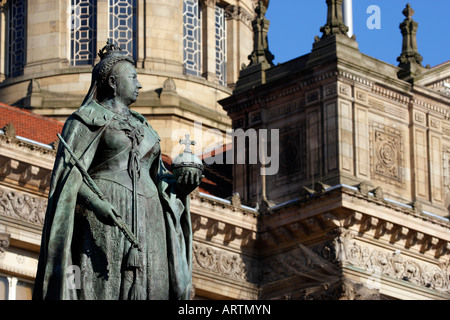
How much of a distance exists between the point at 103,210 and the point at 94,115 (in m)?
0.78

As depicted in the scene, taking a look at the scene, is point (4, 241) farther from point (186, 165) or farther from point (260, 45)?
point (186, 165)

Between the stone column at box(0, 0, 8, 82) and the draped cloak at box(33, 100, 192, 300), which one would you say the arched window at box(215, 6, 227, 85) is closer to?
the stone column at box(0, 0, 8, 82)

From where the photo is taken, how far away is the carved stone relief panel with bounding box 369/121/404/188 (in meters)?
37.1

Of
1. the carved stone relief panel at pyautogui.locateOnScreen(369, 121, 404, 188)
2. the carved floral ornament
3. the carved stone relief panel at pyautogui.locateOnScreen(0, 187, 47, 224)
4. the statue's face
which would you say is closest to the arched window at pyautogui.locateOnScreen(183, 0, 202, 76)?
the carved stone relief panel at pyautogui.locateOnScreen(369, 121, 404, 188)

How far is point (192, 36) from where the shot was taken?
50.5 m

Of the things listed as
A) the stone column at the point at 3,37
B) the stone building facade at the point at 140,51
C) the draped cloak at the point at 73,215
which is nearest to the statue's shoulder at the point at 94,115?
the draped cloak at the point at 73,215

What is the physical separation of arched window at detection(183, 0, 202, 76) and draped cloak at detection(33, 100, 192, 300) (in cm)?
3851

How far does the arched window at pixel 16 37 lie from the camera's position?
49219 millimetres

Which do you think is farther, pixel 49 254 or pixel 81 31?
pixel 81 31

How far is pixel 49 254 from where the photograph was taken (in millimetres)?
10766

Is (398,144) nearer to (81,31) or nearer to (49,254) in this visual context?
(81,31)
